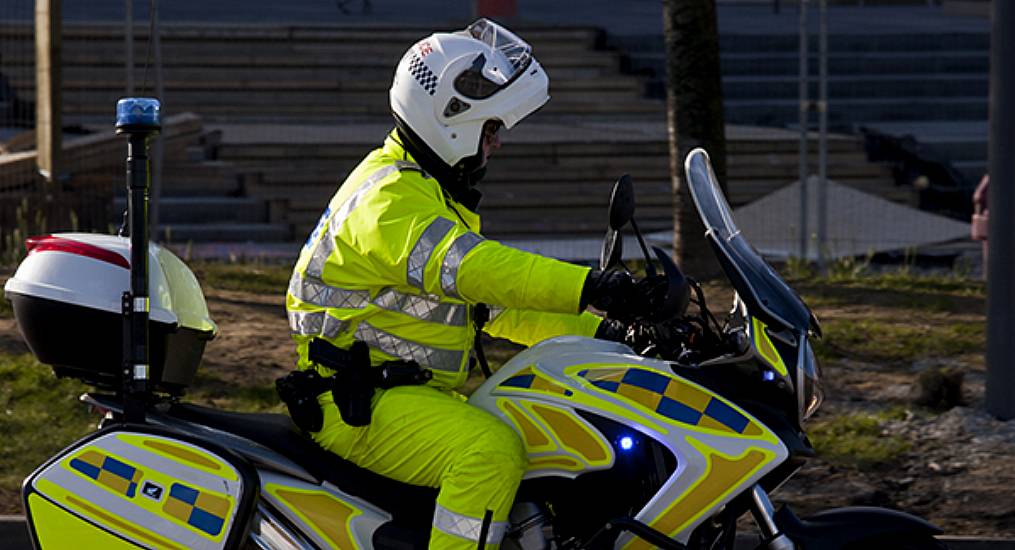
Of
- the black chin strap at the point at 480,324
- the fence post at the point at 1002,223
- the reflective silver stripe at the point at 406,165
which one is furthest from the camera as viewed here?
the fence post at the point at 1002,223

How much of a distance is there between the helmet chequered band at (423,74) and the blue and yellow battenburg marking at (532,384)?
741 millimetres

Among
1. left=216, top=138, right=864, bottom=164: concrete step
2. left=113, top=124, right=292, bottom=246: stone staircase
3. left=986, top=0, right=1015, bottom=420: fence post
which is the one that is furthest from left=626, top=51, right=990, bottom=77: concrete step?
left=986, top=0, right=1015, bottom=420: fence post

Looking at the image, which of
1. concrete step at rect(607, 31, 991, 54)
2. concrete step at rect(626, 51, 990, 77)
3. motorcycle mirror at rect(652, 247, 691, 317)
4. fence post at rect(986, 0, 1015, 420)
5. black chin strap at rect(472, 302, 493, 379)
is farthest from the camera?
concrete step at rect(607, 31, 991, 54)

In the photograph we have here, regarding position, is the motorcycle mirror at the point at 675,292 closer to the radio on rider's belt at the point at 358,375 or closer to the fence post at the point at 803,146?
the radio on rider's belt at the point at 358,375

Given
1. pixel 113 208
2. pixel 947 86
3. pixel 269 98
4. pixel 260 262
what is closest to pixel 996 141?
pixel 260 262

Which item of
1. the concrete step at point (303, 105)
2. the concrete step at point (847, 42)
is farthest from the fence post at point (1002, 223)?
the concrete step at point (847, 42)

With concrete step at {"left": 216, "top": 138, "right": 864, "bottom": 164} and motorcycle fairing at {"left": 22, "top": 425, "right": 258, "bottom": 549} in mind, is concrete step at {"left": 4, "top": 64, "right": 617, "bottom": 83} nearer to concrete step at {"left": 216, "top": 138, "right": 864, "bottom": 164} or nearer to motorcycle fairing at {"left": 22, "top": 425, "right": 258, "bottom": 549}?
concrete step at {"left": 216, "top": 138, "right": 864, "bottom": 164}

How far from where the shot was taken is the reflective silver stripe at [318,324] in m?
4.55

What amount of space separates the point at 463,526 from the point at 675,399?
1.93 ft

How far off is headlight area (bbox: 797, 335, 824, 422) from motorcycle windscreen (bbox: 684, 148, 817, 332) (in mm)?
63

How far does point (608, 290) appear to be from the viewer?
419 cm

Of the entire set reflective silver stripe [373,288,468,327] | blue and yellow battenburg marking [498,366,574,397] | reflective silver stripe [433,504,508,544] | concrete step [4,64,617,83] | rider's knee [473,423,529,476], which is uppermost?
concrete step [4,64,617,83]

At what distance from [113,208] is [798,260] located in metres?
5.01

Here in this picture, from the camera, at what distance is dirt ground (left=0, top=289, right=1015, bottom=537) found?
6.52 meters
